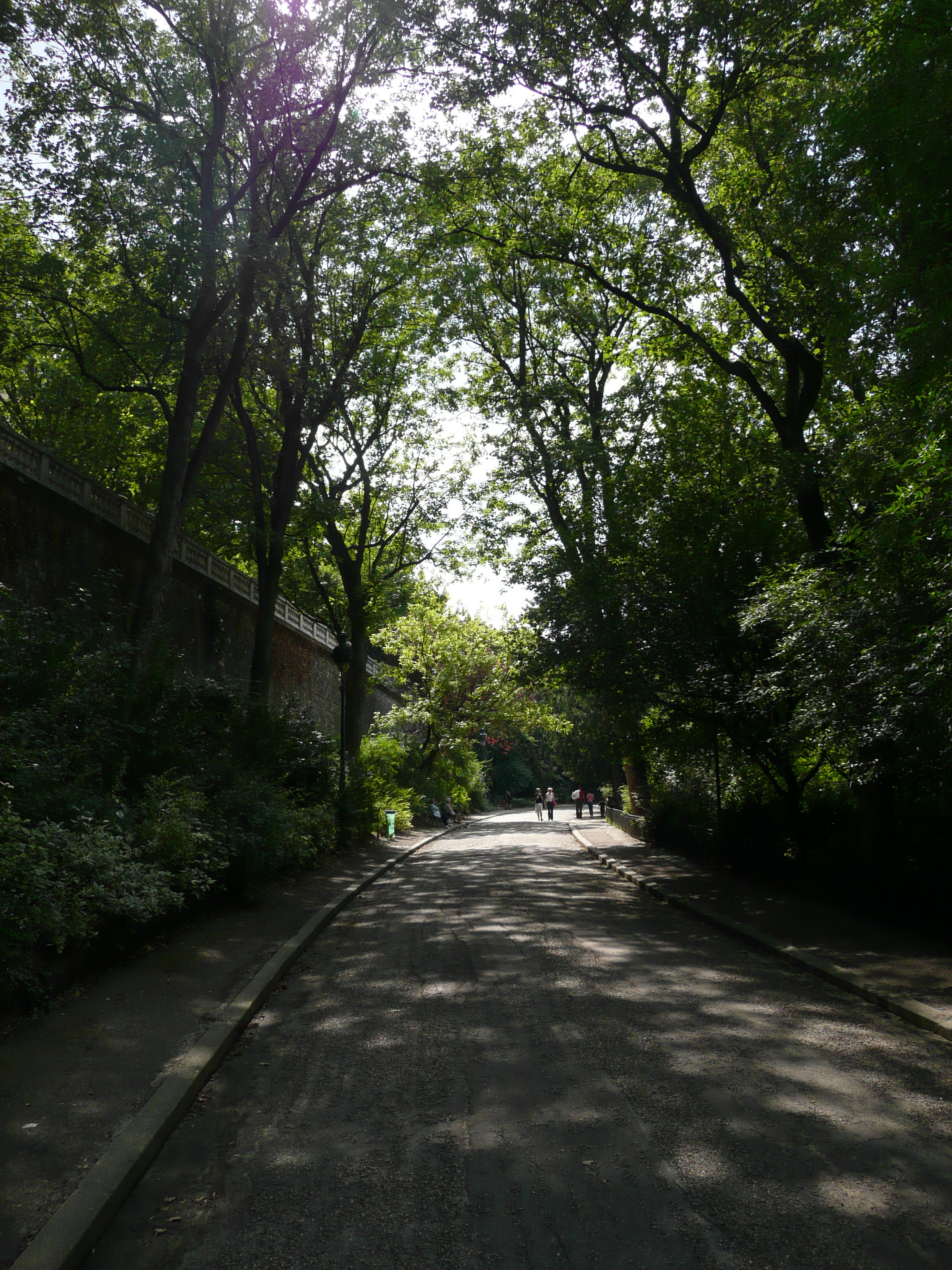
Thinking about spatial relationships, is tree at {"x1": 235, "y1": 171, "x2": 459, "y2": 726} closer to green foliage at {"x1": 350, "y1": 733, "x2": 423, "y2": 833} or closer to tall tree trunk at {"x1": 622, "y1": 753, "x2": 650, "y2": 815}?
green foliage at {"x1": 350, "y1": 733, "x2": 423, "y2": 833}

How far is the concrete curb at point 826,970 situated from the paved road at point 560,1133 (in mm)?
129

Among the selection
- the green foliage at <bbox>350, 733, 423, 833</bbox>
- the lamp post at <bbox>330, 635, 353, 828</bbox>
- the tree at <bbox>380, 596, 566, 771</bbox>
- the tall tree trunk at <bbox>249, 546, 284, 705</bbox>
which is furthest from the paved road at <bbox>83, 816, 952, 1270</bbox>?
the tree at <bbox>380, 596, 566, 771</bbox>

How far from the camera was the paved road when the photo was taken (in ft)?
11.1

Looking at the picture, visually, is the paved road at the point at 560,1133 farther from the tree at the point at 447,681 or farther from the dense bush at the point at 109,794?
the tree at the point at 447,681

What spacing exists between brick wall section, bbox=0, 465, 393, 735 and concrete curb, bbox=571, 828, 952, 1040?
8888 mm

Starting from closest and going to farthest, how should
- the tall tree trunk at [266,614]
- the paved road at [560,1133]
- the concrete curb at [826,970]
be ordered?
the paved road at [560,1133] < the concrete curb at [826,970] < the tall tree trunk at [266,614]

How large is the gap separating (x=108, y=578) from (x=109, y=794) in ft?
19.8

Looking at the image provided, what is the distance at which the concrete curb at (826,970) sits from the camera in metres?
6.27

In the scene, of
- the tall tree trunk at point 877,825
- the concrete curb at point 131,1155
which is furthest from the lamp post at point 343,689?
the concrete curb at point 131,1155

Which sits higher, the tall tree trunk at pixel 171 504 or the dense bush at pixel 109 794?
the tall tree trunk at pixel 171 504

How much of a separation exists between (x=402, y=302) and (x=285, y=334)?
4.92 metres

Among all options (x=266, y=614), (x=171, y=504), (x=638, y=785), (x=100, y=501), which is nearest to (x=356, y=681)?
(x=266, y=614)

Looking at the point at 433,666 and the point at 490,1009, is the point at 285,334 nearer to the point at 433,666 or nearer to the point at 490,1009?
the point at 490,1009

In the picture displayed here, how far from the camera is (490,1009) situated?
22.0 feet
